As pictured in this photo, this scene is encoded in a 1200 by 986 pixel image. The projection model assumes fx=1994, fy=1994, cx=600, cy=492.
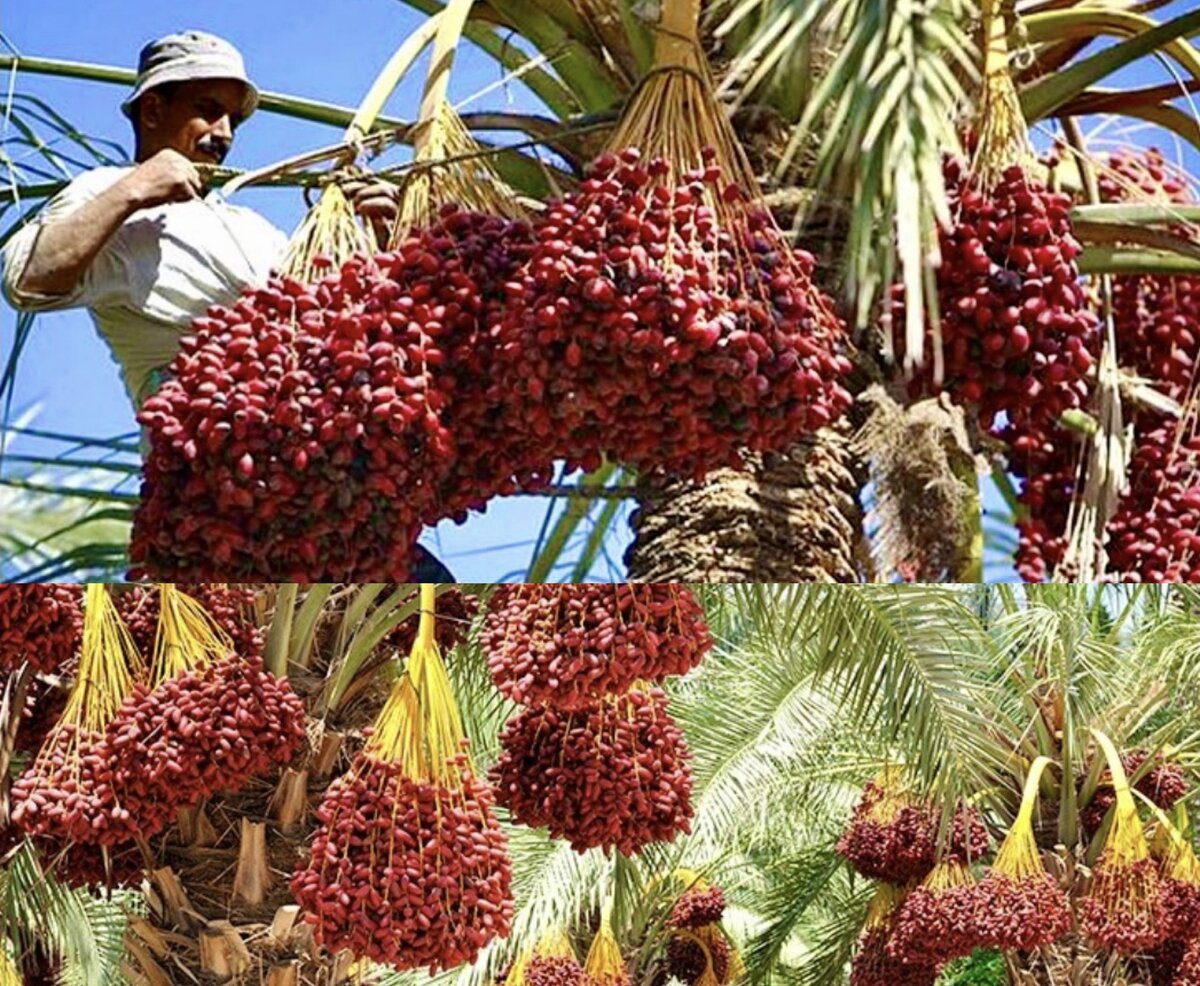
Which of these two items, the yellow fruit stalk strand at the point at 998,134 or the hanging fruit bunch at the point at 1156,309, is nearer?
the yellow fruit stalk strand at the point at 998,134

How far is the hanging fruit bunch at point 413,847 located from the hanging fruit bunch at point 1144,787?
0.89m

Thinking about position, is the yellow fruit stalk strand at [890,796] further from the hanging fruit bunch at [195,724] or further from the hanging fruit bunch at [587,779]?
the hanging fruit bunch at [195,724]

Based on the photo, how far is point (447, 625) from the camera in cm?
214

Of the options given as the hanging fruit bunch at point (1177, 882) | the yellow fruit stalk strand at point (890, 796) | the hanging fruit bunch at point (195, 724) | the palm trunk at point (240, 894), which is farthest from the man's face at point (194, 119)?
the hanging fruit bunch at point (1177, 882)

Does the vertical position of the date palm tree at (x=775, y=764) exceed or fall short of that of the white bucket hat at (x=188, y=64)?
it falls short

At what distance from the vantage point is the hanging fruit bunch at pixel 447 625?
177cm

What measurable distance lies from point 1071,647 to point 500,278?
148 centimetres

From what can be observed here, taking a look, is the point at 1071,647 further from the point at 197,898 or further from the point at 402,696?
the point at 197,898

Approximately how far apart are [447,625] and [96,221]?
975mm

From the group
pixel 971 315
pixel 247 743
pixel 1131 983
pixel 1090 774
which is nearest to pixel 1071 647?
pixel 1090 774

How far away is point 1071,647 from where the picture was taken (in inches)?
92.7

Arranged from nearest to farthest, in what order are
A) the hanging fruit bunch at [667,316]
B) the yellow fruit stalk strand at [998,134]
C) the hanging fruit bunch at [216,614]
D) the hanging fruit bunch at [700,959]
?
1. the hanging fruit bunch at [667,316]
2. the yellow fruit stalk strand at [998,134]
3. the hanging fruit bunch at [216,614]
4. the hanging fruit bunch at [700,959]

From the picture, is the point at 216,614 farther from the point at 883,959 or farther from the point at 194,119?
the point at 883,959

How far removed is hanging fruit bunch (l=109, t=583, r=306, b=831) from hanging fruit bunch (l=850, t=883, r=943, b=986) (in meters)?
0.96
